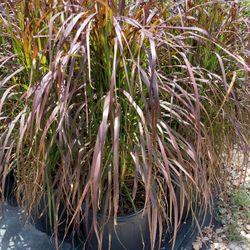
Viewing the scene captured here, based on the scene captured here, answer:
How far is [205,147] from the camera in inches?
63.8

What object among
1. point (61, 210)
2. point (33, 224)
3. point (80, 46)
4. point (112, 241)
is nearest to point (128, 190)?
point (112, 241)

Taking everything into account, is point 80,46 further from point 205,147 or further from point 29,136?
point 205,147

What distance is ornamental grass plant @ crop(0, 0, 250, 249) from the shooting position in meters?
1.26

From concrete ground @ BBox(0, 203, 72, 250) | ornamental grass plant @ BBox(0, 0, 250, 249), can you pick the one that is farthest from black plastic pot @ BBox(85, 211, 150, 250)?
concrete ground @ BBox(0, 203, 72, 250)

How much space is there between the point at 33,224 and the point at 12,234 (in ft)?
0.32

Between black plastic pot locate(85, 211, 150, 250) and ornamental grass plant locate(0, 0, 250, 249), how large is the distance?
47mm

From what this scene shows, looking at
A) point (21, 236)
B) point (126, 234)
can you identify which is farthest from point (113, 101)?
point (21, 236)

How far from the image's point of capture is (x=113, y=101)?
1.29 meters

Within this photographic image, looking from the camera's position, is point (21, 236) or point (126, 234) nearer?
point (126, 234)

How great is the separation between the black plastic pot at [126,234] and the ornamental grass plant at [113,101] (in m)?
0.05

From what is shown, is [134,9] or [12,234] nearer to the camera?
[134,9]

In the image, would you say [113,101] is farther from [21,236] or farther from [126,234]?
[21,236]

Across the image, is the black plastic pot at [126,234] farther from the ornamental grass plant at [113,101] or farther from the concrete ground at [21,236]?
the concrete ground at [21,236]

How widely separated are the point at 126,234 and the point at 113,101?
1.90 ft
